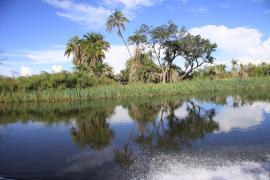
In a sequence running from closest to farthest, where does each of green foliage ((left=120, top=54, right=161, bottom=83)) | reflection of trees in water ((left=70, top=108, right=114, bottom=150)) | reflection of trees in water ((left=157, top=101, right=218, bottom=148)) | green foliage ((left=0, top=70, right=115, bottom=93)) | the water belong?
1. the water
2. reflection of trees in water ((left=157, top=101, right=218, bottom=148))
3. reflection of trees in water ((left=70, top=108, right=114, bottom=150))
4. green foliage ((left=0, top=70, right=115, bottom=93))
5. green foliage ((left=120, top=54, right=161, bottom=83))

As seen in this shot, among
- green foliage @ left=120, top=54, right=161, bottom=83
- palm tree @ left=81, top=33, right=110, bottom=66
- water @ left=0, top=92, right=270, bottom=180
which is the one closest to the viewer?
water @ left=0, top=92, right=270, bottom=180

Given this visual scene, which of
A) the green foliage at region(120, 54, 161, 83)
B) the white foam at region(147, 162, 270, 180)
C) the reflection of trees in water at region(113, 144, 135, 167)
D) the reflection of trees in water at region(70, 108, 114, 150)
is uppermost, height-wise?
the green foliage at region(120, 54, 161, 83)

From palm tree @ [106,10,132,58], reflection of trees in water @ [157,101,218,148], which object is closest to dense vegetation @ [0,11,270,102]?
palm tree @ [106,10,132,58]

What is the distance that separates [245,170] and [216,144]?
3.23 m

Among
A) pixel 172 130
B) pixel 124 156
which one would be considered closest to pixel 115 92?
pixel 172 130

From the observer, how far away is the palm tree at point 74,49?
166ft

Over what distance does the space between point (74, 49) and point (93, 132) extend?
3758 cm

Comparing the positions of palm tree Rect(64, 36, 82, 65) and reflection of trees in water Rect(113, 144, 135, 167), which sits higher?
palm tree Rect(64, 36, 82, 65)

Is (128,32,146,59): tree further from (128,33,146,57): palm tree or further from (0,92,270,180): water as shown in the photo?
(0,92,270,180): water

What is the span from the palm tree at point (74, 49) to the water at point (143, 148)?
32.5 m

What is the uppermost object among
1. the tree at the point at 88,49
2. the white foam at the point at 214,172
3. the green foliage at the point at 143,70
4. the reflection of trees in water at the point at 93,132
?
the tree at the point at 88,49

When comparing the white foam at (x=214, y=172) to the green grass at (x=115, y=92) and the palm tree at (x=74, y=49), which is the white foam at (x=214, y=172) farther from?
the palm tree at (x=74, y=49)

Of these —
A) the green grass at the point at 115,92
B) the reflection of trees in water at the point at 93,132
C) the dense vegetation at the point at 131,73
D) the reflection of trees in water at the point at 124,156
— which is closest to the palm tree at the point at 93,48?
the dense vegetation at the point at 131,73

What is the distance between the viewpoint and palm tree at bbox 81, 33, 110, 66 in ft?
160
